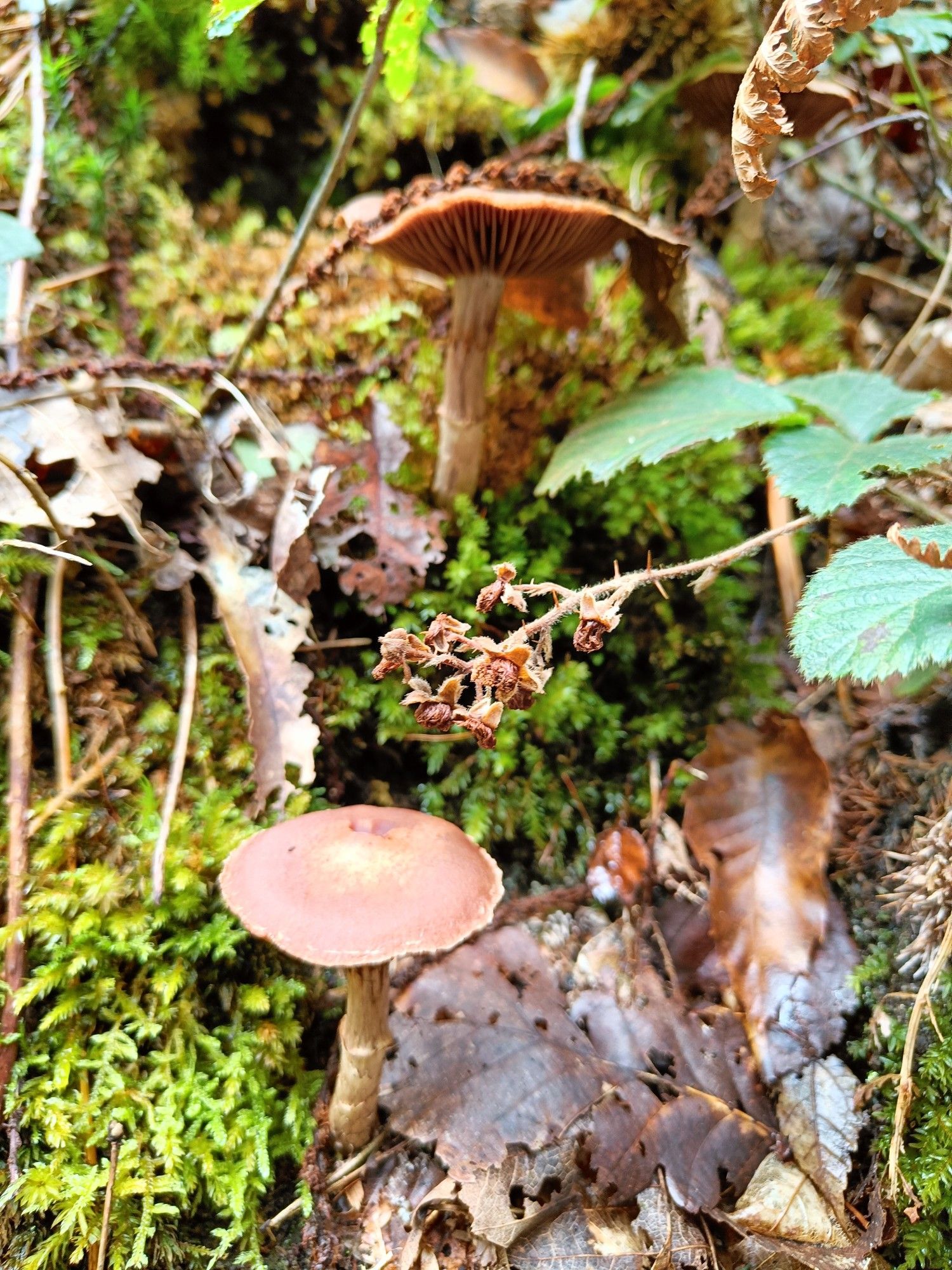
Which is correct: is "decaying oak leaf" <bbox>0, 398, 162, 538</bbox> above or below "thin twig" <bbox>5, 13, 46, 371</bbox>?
below

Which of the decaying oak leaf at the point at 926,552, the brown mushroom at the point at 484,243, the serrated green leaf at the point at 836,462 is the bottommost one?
the serrated green leaf at the point at 836,462

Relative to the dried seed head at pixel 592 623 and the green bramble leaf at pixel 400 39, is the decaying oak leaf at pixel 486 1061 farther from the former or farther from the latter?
the green bramble leaf at pixel 400 39

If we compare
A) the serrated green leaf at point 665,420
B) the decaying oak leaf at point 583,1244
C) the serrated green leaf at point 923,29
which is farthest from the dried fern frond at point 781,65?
the decaying oak leaf at point 583,1244

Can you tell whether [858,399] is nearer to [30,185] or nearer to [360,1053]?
[360,1053]

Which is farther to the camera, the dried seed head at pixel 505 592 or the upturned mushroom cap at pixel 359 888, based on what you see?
the dried seed head at pixel 505 592

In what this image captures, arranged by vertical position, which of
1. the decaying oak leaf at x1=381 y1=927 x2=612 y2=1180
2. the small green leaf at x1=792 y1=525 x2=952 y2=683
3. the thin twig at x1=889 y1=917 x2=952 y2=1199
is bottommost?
the decaying oak leaf at x1=381 y1=927 x2=612 y2=1180

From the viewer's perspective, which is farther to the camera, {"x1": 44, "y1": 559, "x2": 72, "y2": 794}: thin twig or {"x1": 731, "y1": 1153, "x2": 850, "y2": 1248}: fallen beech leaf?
{"x1": 44, "y1": 559, "x2": 72, "y2": 794}: thin twig

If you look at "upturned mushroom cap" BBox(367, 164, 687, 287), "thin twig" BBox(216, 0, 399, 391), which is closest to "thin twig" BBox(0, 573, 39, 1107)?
"thin twig" BBox(216, 0, 399, 391)

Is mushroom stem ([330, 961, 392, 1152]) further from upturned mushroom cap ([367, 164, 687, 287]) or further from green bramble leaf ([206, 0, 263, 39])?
green bramble leaf ([206, 0, 263, 39])
